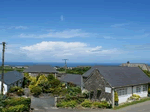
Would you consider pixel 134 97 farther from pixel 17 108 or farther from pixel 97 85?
pixel 17 108

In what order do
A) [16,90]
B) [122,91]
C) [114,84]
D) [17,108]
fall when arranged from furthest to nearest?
[16,90], [122,91], [114,84], [17,108]

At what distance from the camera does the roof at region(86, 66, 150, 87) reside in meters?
24.0

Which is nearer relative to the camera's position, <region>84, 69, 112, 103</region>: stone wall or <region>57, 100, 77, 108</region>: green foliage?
<region>57, 100, 77, 108</region>: green foliage

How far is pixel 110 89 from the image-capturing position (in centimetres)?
2277

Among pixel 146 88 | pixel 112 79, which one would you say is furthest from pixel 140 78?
pixel 112 79

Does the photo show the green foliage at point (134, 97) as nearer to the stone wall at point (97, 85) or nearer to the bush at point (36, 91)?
the stone wall at point (97, 85)

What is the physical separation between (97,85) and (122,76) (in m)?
4.73

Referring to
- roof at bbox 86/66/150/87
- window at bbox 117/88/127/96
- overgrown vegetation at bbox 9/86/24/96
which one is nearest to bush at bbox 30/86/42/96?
overgrown vegetation at bbox 9/86/24/96

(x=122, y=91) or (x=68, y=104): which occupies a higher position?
(x=122, y=91)

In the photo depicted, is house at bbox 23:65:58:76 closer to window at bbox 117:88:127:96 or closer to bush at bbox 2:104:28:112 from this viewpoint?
window at bbox 117:88:127:96

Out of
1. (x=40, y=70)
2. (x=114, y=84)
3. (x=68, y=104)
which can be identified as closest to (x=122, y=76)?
(x=114, y=84)

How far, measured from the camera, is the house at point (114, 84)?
76.4ft

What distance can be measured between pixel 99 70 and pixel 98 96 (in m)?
4.05

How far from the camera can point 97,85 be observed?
24953 mm
